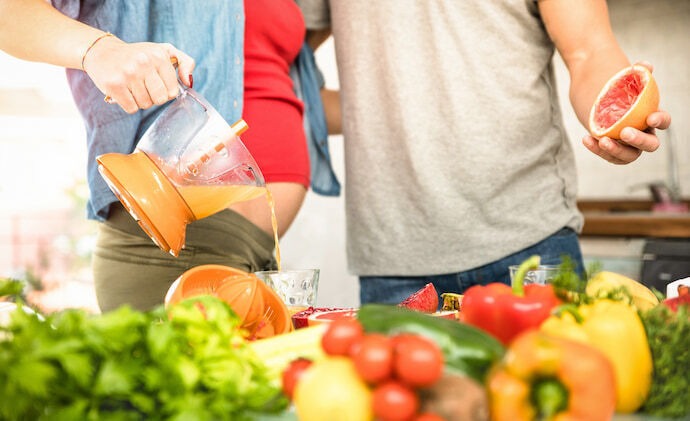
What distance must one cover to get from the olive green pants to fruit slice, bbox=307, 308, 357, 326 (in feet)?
1.41

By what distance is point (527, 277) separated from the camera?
0.92 m

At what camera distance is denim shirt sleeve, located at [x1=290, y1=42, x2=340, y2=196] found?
157 centimetres

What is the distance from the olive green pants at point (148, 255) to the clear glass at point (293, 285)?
26cm

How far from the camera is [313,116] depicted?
63.0 inches

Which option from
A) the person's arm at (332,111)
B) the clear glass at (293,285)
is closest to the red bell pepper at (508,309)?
the clear glass at (293,285)

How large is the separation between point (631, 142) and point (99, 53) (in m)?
0.87

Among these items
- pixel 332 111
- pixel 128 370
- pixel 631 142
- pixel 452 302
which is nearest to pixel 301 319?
pixel 452 302

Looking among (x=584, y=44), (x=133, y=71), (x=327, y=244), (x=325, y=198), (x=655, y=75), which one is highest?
(x=655, y=75)

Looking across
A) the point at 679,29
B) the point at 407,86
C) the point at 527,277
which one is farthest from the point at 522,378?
the point at 679,29

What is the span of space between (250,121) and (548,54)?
31.5 inches

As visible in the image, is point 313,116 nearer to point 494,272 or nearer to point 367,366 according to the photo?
point 494,272

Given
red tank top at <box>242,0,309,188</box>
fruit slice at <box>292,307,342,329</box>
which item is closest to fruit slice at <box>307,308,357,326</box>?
fruit slice at <box>292,307,342,329</box>

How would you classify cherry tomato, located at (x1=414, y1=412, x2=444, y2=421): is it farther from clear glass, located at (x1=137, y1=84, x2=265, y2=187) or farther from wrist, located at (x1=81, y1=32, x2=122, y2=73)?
wrist, located at (x1=81, y1=32, x2=122, y2=73)

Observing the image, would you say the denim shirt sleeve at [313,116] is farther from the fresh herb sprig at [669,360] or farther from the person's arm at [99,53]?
the fresh herb sprig at [669,360]
